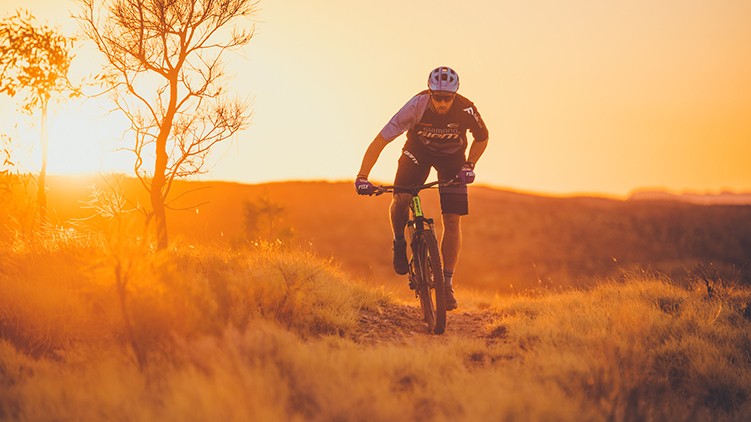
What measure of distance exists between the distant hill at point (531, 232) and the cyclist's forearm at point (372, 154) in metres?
34.5

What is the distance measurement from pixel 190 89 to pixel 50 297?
497cm

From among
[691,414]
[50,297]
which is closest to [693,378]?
[691,414]

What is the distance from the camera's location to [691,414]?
4336 mm

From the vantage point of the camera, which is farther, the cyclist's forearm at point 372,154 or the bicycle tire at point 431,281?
the cyclist's forearm at point 372,154

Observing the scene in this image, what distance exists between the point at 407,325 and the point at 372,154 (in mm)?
2022

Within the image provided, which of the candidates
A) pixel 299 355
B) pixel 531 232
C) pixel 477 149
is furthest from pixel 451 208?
pixel 531 232

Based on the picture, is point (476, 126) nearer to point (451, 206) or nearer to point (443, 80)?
point (443, 80)

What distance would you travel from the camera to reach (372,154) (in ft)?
22.4

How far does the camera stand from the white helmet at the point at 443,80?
655 cm

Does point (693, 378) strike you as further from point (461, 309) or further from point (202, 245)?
point (202, 245)

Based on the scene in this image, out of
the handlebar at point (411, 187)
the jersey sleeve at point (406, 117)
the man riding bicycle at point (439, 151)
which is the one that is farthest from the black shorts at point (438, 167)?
the jersey sleeve at point (406, 117)

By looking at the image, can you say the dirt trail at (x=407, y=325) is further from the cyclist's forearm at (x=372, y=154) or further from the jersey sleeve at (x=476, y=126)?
the jersey sleeve at (x=476, y=126)

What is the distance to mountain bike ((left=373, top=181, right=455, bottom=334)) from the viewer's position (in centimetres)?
646

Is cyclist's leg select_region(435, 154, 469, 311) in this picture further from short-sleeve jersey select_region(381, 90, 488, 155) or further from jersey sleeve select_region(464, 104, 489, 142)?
jersey sleeve select_region(464, 104, 489, 142)
